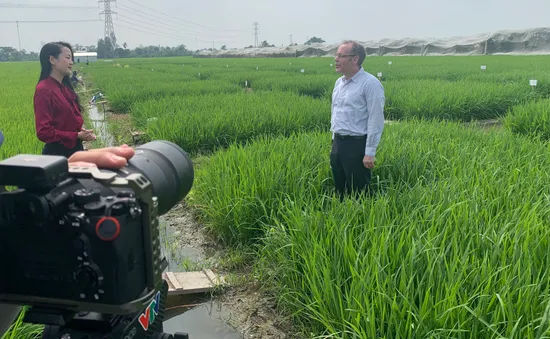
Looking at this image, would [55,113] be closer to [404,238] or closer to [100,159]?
[100,159]

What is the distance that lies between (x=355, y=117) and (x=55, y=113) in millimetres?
1894

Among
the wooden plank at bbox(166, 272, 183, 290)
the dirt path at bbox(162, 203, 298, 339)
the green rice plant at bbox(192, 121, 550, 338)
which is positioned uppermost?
the green rice plant at bbox(192, 121, 550, 338)

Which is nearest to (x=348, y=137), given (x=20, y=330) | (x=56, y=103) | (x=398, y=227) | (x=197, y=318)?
(x=398, y=227)

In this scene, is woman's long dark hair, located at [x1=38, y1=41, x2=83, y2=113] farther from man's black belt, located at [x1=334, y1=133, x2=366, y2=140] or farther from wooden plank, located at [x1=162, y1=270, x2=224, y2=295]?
man's black belt, located at [x1=334, y1=133, x2=366, y2=140]

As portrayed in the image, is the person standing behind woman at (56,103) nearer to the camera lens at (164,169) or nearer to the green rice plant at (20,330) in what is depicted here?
the green rice plant at (20,330)

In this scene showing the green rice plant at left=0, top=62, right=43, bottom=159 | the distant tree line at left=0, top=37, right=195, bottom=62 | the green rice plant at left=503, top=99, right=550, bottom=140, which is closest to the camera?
the green rice plant at left=0, top=62, right=43, bottom=159

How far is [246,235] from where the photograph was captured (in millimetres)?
2955

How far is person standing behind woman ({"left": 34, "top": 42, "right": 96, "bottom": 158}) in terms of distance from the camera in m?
2.65

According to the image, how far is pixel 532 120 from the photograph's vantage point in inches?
221

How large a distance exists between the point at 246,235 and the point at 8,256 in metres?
2.12

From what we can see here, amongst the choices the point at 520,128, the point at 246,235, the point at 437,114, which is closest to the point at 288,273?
the point at 246,235

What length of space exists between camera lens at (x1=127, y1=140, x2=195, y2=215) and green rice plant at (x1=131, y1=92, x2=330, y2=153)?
3649mm

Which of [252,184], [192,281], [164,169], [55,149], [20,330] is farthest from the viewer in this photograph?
[252,184]

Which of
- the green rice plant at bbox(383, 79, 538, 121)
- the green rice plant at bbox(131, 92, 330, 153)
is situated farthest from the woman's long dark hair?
the green rice plant at bbox(383, 79, 538, 121)
